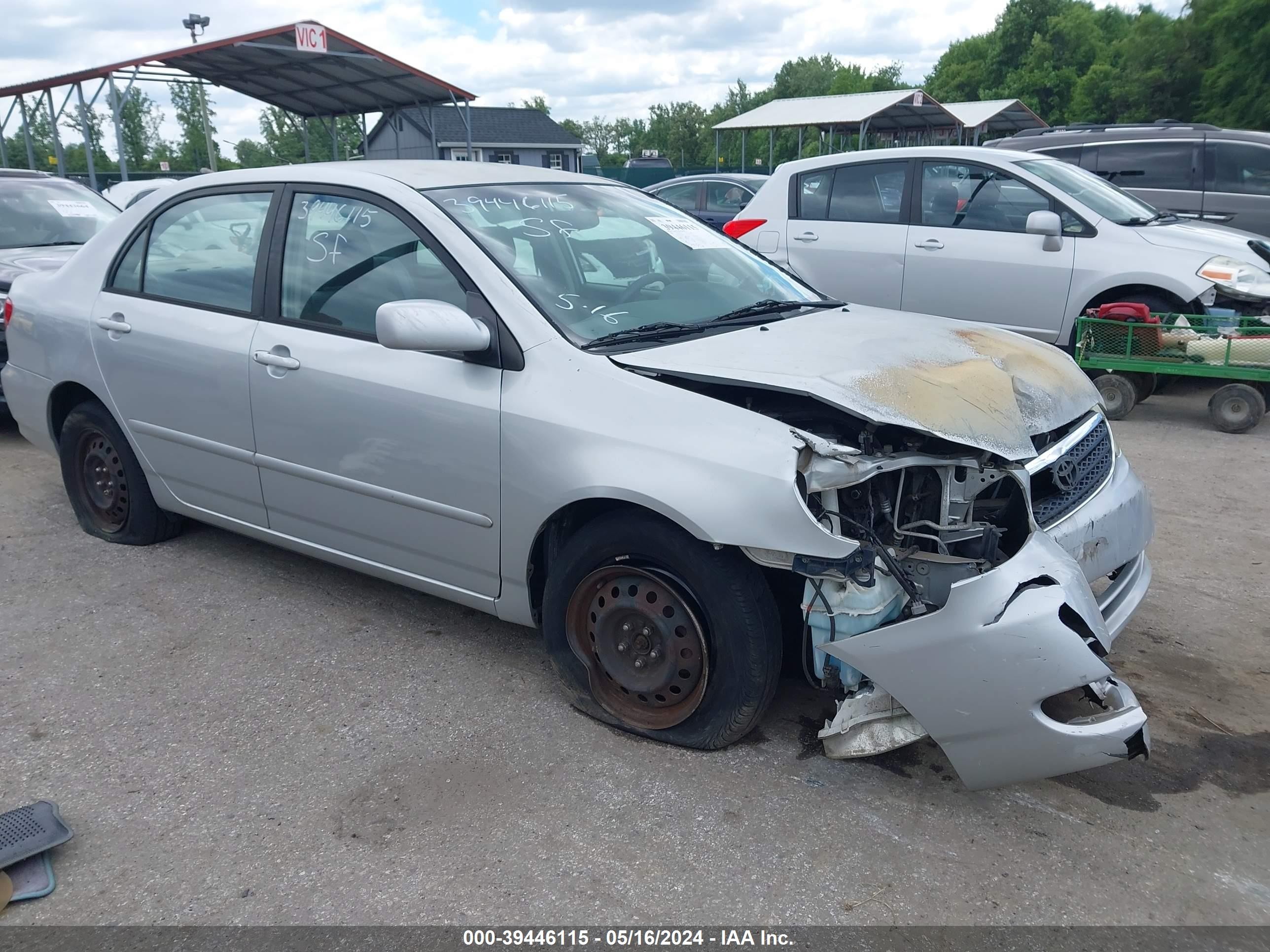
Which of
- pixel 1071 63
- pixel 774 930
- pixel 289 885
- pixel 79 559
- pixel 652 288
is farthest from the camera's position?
pixel 1071 63

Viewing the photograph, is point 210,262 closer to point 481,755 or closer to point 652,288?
point 652,288

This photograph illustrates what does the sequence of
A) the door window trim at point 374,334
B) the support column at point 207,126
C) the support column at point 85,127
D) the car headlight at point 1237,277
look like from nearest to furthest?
the door window trim at point 374,334 < the car headlight at point 1237,277 < the support column at point 85,127 < the support column at point 207,126

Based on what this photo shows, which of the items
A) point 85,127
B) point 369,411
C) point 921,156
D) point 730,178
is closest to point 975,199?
point 921,156

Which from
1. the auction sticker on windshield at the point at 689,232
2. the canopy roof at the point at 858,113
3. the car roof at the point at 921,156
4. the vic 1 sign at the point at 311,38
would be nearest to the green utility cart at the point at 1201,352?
the car roof at the point at 921,156

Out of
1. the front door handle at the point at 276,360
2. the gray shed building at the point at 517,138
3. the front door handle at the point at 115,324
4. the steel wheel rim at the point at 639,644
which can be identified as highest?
the gray shed building at the point at 517,138

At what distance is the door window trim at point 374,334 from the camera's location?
3.09m

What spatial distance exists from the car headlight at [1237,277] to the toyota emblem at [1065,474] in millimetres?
4522

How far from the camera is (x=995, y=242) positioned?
23.6 feet

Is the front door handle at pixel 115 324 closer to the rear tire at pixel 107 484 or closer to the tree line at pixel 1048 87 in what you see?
the rear tire at pixel 107 484

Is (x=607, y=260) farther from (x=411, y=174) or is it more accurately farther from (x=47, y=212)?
(x=47, y=212)

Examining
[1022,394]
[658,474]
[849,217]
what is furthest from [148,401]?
[849,217]

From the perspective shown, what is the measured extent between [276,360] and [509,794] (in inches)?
71.6

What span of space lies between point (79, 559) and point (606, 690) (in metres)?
2.86

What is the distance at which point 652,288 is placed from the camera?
11.5 ft
